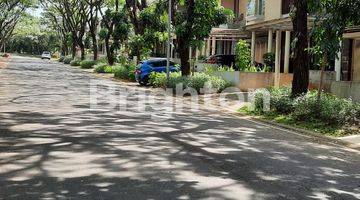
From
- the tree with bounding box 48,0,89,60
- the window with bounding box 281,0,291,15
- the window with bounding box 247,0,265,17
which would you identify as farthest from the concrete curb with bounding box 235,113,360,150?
the tree with bounding box 48,0,89,60

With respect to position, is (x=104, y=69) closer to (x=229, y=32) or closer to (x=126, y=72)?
(x=126, y=72)

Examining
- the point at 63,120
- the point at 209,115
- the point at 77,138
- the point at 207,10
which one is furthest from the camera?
the point at 207,10

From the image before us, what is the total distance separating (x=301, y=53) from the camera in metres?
16.4

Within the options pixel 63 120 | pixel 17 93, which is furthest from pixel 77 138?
pixel 17 93

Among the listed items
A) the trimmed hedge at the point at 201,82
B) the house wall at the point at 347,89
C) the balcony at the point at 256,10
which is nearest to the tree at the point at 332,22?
the house wall at the point at 347,89

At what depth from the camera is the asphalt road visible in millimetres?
6746

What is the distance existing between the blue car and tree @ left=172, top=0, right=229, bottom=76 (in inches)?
163

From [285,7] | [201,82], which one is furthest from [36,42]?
[201,82]

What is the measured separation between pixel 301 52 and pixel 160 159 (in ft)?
30.0

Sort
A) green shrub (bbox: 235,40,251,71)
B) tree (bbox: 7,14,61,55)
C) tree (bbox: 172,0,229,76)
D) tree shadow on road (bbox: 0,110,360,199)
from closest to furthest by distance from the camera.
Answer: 1. tree shadow on road (bbox: 0,110,360,199)
2. tree (bbox: 172,0,229,76)
3. green shrub (bbox: 235,40,251,71)
4. tree (bbox: 7,14,61,55)

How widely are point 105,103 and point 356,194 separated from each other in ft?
39.7

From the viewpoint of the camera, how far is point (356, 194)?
7074 millimetres

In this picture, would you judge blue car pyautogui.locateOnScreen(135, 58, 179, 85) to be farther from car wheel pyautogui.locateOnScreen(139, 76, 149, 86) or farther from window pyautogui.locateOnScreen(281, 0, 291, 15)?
window pyautogui.locateOnScreen(281, 0, 291, 15)

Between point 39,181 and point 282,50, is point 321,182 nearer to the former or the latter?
point 39,181
